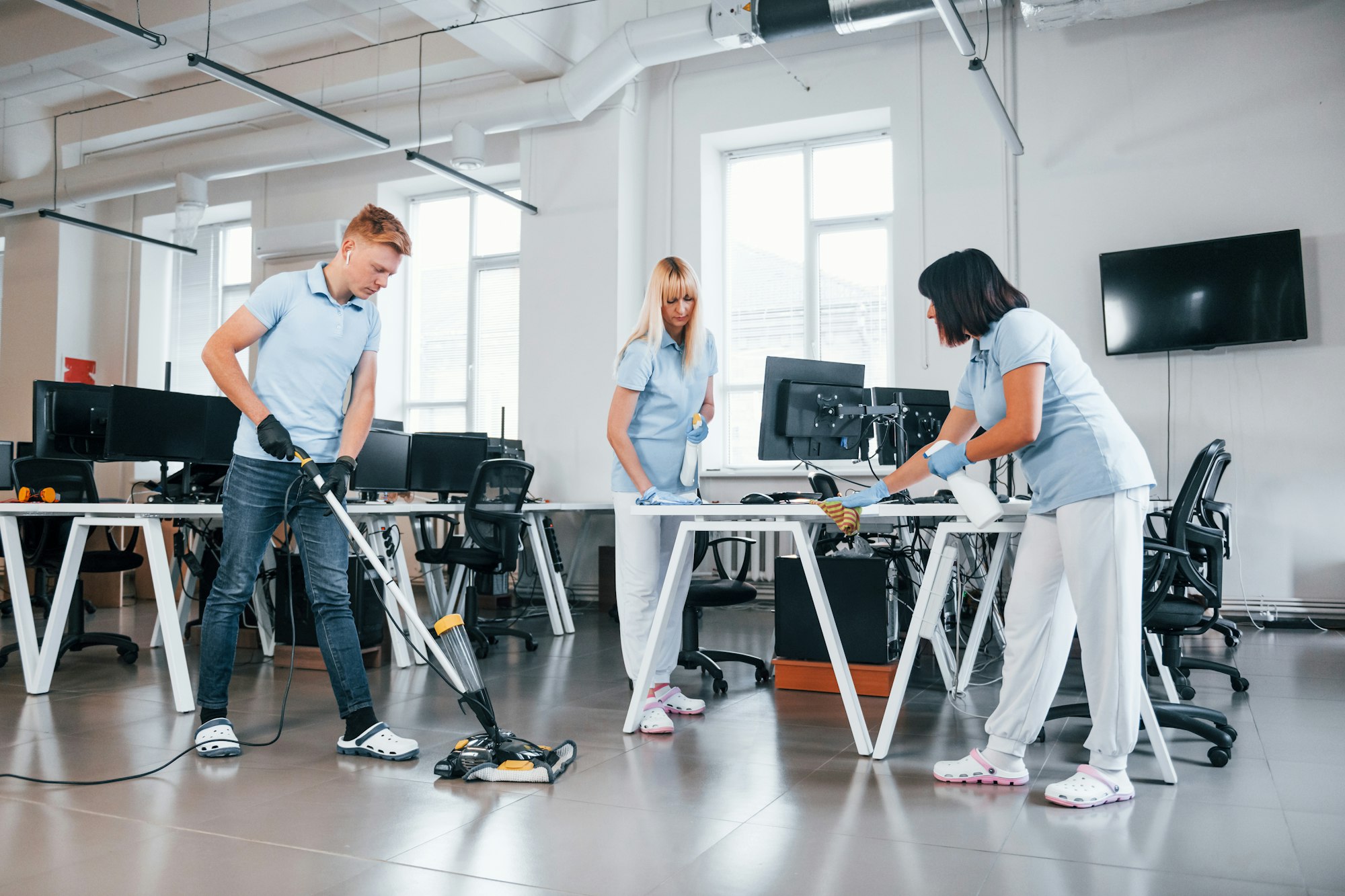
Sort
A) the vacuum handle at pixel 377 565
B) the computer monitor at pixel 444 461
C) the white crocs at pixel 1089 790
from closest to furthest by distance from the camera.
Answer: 1. the white crocs at pixel 1089 790
2. the vacuum handle at pixel 377 565
3. the computer monitor at pixel 444 461

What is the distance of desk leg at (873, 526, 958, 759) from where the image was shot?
2.33 meters

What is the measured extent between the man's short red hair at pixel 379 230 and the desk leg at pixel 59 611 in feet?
5.36

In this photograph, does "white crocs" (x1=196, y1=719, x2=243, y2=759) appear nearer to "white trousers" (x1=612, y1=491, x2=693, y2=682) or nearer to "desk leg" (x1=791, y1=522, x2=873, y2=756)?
"white trousers" (x1=612, y1=491, x2=693, y2=682)

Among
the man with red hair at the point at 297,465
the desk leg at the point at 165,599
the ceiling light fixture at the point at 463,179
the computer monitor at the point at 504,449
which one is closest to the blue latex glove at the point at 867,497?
the man with red hair at the point at 297,465

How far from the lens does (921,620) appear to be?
2.33 meters

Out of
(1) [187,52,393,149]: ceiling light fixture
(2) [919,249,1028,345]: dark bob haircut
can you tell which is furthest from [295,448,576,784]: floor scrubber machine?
(1) [187,52,393,149]: ceiling light fixture

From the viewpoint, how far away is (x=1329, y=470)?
523 cm

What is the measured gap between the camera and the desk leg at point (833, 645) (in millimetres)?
2426

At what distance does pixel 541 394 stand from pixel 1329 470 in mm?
4695

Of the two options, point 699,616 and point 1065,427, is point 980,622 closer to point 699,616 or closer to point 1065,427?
point 699,616

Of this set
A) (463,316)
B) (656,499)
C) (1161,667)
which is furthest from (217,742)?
(463,316)

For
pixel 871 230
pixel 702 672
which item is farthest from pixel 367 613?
pixel 871 230

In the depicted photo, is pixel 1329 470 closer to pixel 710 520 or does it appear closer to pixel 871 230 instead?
pixel 871 230

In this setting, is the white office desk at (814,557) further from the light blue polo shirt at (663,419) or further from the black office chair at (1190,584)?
the black office chair at (1190,584)
